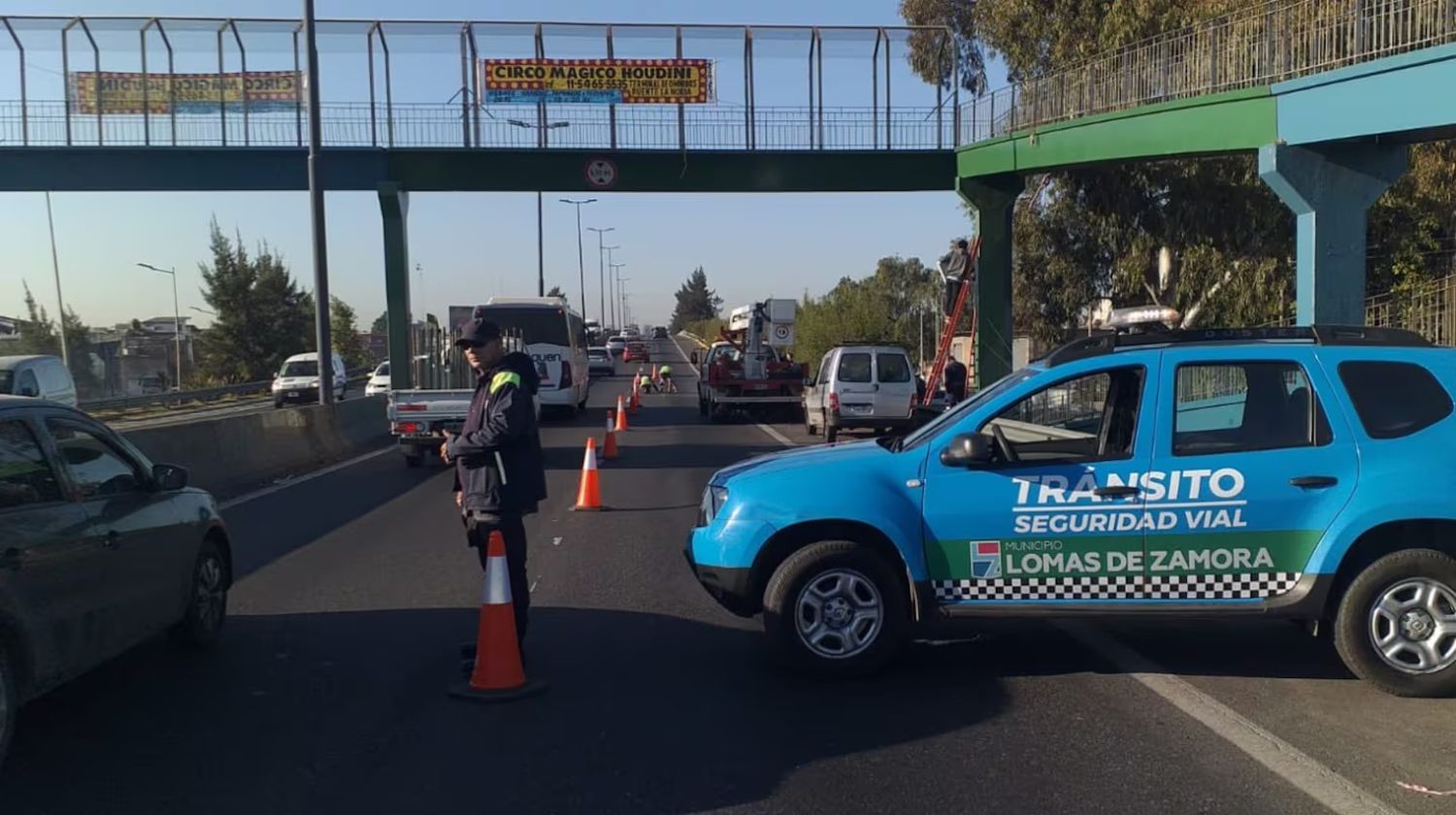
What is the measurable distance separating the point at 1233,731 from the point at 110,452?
5.82 m

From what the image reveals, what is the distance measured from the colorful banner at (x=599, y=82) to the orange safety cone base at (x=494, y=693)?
21539 millimetres

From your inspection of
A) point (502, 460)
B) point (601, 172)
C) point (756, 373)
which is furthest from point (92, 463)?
point (756, 373)

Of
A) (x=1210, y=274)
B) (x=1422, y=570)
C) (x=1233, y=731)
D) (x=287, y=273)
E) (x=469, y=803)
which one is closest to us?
(x=469, y=803)

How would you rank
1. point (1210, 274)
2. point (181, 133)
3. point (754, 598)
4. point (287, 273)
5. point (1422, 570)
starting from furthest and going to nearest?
point (287, 273), point (1210, 274), point (181, 133), point (754, 598), point (1422, 570)

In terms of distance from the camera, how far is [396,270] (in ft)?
88.4

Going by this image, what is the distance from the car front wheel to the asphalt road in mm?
170

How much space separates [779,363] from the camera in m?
30.5

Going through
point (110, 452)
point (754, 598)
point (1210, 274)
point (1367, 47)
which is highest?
point (1367, 47)

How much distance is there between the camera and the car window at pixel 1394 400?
20.6ft

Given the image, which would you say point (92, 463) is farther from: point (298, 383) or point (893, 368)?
point (298, 383)

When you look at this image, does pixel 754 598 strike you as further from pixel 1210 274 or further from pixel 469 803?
pixel 1210 274

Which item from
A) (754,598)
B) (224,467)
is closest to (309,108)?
(224,467)

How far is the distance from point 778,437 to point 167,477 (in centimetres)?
1857

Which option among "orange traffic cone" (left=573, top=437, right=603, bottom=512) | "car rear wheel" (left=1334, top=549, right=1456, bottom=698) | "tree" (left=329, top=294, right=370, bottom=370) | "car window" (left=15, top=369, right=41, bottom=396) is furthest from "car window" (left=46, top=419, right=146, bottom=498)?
"tree" (left=329, top=294, right=370, bottom=370)
